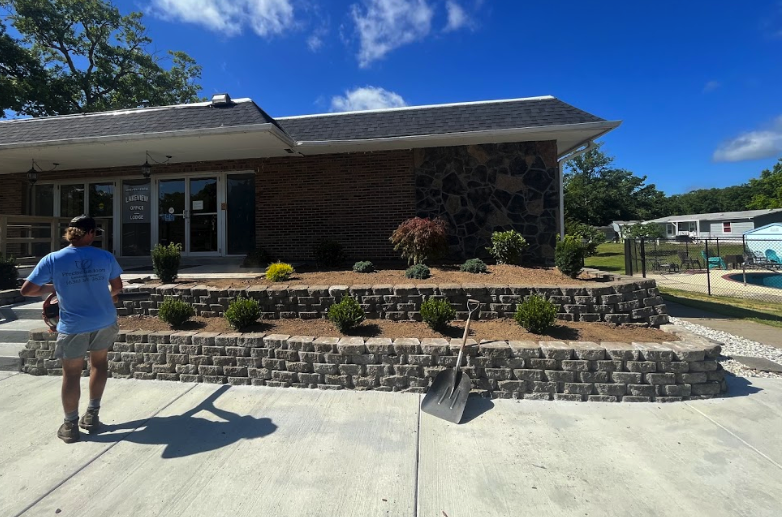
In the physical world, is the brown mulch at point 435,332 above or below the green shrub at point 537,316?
below

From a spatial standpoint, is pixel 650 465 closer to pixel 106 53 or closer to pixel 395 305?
pixel 395 305

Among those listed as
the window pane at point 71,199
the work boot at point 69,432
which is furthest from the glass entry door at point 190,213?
the work boot at point 69,432

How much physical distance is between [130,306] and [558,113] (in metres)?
8.80

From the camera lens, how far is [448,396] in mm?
3730

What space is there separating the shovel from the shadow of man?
144 cm

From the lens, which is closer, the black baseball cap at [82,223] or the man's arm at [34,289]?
the man's arm at [34,289]

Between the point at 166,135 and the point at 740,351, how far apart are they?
33.1ft

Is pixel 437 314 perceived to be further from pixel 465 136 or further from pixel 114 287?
pixel 465 136

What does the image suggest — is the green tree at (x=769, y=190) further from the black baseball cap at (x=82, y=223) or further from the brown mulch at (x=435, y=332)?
the black baseball cap at (x=82, y=223)

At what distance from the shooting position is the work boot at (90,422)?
321 cm

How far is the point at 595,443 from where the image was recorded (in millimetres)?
3100

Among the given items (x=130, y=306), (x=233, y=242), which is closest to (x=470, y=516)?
(x=130, y=306)

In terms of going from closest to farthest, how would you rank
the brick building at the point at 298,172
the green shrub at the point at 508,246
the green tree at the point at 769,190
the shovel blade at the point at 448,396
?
the shovel blade at the point at 448,396 < the green shrub at the point at 508,246 < the brick building at the point at 298,172 < the green tree at the point at 769,190

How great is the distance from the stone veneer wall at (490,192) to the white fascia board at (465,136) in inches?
24.5
